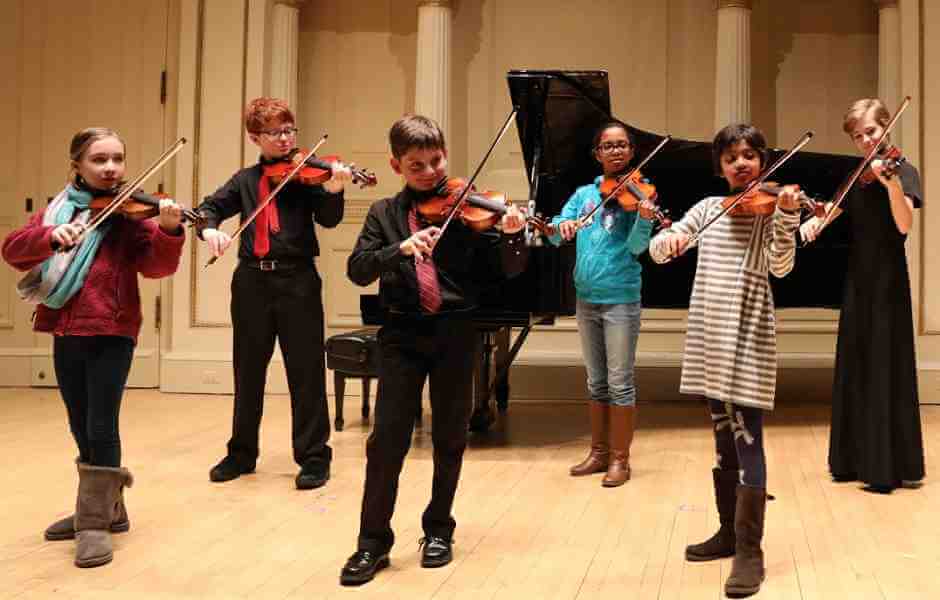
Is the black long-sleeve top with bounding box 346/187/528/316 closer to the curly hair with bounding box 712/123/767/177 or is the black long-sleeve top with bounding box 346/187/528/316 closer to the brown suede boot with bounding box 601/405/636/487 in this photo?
the curly hair with bounding box 712/123/767/177

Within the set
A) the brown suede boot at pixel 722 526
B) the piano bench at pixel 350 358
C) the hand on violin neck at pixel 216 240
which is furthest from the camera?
the piano bench at pixel 350 358

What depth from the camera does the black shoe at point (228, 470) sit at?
3.81 m

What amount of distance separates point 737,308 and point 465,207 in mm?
755

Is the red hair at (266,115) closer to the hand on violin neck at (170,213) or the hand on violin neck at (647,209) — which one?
the hand on violin neck at (170,213)

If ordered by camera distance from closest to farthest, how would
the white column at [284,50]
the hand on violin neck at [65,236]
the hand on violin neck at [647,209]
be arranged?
the hand on violin neck at [65,236], the hand on violin neck at [647,209], the white column at [284,50]

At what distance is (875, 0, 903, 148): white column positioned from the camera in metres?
6.24

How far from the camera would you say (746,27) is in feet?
21.2

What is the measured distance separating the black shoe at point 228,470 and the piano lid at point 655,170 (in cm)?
151

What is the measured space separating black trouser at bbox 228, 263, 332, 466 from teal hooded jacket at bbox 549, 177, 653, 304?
1018mm

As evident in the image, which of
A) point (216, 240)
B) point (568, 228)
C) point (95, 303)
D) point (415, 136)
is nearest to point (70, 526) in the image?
point (95, 303)

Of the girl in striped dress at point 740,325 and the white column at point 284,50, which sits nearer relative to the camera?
the girl in striped dress at point 740,325

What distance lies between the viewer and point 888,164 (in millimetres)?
3285

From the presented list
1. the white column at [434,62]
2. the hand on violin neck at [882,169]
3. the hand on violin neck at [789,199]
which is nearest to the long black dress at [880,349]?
the hand on violin neck at [882,169]

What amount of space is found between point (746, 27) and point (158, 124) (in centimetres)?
403
